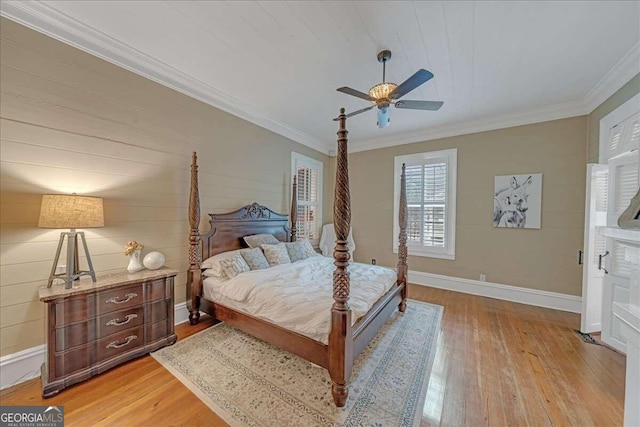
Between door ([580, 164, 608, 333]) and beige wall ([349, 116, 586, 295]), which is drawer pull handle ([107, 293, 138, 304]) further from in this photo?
door ([580, 164, 608, 333])

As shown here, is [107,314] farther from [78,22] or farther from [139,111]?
[78,22]

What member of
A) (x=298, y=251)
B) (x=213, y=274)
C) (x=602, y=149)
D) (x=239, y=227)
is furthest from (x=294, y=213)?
(x=602, y=149)

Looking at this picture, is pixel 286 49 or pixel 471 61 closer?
pixel 286 49

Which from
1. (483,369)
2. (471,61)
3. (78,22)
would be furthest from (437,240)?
(78,22)

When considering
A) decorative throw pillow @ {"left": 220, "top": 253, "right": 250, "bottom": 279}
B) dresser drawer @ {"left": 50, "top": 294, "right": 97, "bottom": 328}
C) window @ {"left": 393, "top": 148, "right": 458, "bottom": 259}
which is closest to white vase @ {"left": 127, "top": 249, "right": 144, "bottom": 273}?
dresser drawer @ {"left": 50, "top": 294, "right": 97, "bottom": 328}

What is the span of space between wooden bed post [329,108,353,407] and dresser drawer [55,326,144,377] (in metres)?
1.83

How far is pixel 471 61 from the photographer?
8.14 ft

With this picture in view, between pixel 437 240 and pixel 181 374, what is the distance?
4.34m

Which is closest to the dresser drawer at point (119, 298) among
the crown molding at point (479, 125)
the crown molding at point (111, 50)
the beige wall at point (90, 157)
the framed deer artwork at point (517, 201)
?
the beige wall at point (90, 157)

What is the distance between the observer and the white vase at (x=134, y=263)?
2.32 metres

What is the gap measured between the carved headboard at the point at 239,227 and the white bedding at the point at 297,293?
525mm

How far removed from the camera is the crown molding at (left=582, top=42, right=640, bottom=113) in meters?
2.30

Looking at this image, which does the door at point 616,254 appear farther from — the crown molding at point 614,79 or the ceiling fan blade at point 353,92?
the ceiling fan blade at point 353,92

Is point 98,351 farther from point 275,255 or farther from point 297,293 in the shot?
point 275,255
